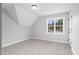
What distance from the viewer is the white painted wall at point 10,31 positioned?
3191 millimetres

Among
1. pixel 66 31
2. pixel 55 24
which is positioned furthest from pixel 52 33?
pixel 66 31

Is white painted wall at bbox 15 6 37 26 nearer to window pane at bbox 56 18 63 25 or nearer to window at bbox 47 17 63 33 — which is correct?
window at bbox 47 17 63 33

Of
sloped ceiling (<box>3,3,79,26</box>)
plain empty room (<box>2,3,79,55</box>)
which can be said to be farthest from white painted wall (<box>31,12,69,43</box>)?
sloped ceiling (<box>3,3,79,26</box>)

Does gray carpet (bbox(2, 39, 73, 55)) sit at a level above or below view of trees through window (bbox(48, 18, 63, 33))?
below

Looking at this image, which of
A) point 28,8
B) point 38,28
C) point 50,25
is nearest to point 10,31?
point 28,8

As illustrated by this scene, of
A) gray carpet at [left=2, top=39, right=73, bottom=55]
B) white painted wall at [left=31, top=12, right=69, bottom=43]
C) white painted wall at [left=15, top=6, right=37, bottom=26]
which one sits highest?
white painted wall at [left=15, top=6, right=37, bottom=26]

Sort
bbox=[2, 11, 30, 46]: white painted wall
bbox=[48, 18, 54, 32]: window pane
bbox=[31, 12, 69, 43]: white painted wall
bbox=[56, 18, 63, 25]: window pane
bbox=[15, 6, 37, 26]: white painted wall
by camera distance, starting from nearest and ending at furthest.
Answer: bbox=[15, 6, 37, 26]: white painted wall
bbox=[2, 11, 30, 46]: white painted wall
bbox=[31, 12, 69, 43]: white painted wall
bbox=[56, 18, 63, 25]: window pane
bbox=[48, 18, 54, 32]: window pane

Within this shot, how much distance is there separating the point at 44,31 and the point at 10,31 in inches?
87.0

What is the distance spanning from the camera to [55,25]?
4434 mm

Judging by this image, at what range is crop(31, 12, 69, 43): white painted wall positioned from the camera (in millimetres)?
4039

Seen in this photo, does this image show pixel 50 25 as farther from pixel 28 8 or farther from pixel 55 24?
pixel 28 8

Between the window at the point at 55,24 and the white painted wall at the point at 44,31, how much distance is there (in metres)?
0.25
